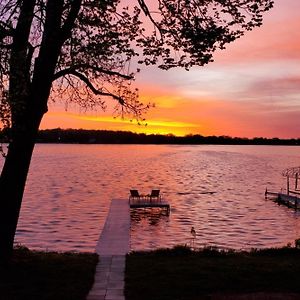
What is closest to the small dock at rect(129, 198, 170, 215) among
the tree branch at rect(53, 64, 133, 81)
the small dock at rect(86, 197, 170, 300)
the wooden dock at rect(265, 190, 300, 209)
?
the small dock at rect(86, 197, 170, 300)

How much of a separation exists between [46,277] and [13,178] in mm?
2612

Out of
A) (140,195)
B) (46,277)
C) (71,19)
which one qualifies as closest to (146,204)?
(140,195)

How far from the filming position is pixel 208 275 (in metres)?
11.5

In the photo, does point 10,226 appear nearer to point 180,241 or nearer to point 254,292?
point 254,292

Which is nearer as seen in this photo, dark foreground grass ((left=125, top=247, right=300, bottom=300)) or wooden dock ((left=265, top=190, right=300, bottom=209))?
dark foreground grass ((left=125, top=247, right=300, bottom=300))

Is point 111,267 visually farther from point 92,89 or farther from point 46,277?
point 92,89

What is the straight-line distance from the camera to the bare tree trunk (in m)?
12.2

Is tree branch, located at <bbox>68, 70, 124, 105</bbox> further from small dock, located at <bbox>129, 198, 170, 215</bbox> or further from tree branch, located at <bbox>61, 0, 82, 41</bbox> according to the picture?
small dock, located at <bbox>129, 198, 170, 215</bbox>

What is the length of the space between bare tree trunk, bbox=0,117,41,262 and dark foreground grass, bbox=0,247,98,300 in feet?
2.60

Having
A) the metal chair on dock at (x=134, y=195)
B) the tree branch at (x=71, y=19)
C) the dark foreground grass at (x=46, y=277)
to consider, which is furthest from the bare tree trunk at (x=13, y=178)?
the metal chair on dock at (x=134, y=195)

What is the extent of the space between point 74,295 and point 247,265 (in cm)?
488

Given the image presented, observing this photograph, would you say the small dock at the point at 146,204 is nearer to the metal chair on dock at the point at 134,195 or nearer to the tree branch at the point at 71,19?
the metal chair on dock at the point at 134,195

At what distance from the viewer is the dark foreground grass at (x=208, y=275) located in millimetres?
10195

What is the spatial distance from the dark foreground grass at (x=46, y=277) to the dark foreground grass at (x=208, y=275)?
1050mm
